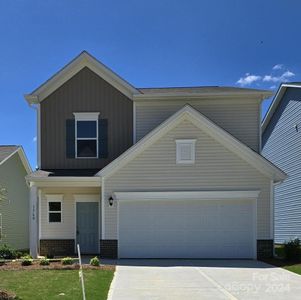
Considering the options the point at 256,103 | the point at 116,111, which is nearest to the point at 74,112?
the point at 116,111

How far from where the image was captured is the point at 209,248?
17.9m

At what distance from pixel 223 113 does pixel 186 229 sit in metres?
5.50

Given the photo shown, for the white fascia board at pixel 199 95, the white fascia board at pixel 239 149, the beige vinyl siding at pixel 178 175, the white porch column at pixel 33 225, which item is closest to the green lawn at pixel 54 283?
the white porch column at pixel 33 225

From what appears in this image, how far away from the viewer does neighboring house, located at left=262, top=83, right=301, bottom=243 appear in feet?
79.9

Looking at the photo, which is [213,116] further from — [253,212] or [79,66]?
[79,66]

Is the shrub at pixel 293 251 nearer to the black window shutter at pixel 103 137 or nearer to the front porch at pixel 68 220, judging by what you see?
the front porch at pixel 68 220

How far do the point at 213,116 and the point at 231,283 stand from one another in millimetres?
9753

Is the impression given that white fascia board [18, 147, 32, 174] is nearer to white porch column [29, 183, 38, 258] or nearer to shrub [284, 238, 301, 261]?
white porch column [29, 183, 38, 258]

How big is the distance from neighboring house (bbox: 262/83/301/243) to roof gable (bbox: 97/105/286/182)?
6.38 meters

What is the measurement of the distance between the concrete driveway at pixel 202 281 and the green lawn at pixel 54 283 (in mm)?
345

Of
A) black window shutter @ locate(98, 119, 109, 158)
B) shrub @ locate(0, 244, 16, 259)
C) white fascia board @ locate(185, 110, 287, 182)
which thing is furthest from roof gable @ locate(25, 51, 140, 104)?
shrub @ locate(0, 244, 16, 259)

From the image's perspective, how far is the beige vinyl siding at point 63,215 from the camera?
2002cm

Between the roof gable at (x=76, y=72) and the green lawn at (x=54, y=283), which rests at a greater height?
the roof gable at (x=76, y=72)

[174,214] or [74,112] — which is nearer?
[174,214]
